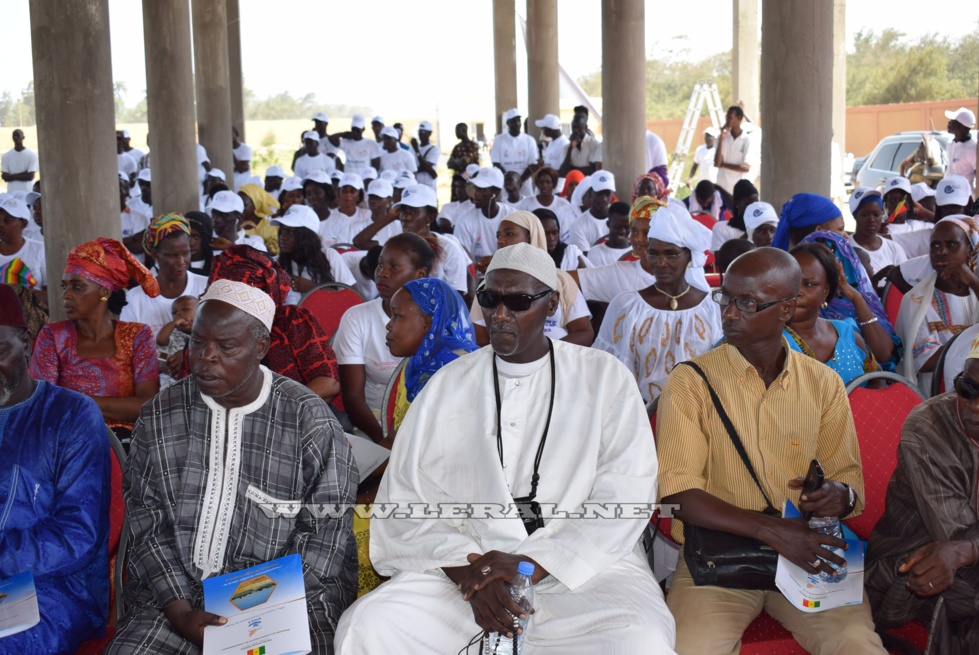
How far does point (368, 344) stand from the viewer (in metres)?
5.59

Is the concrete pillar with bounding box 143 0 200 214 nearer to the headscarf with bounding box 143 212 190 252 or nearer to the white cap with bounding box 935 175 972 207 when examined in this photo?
the headscarf with bounding box 143 212 190 252

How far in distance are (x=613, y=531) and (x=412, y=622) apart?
70 cm

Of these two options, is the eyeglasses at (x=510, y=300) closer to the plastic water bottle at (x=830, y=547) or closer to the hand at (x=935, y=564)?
the plastic water bottle at (x=830, y=547)

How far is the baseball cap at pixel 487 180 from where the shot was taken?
1112cm

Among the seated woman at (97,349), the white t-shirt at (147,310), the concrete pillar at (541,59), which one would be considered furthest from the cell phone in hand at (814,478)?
the concrete pillar at (541,59)

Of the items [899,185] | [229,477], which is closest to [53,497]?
[229,477]

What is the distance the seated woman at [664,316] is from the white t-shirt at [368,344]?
3.86 feet

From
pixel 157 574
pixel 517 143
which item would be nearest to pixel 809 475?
pixel 157 574

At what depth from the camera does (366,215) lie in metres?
11.6

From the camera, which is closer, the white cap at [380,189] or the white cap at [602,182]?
the white cap at [380,189]

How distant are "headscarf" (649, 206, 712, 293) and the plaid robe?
2.39 m

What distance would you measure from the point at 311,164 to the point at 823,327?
15347 millimetres

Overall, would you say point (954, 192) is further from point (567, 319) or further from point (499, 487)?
point (499, 487)

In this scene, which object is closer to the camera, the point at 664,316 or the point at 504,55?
the point at 664,316
